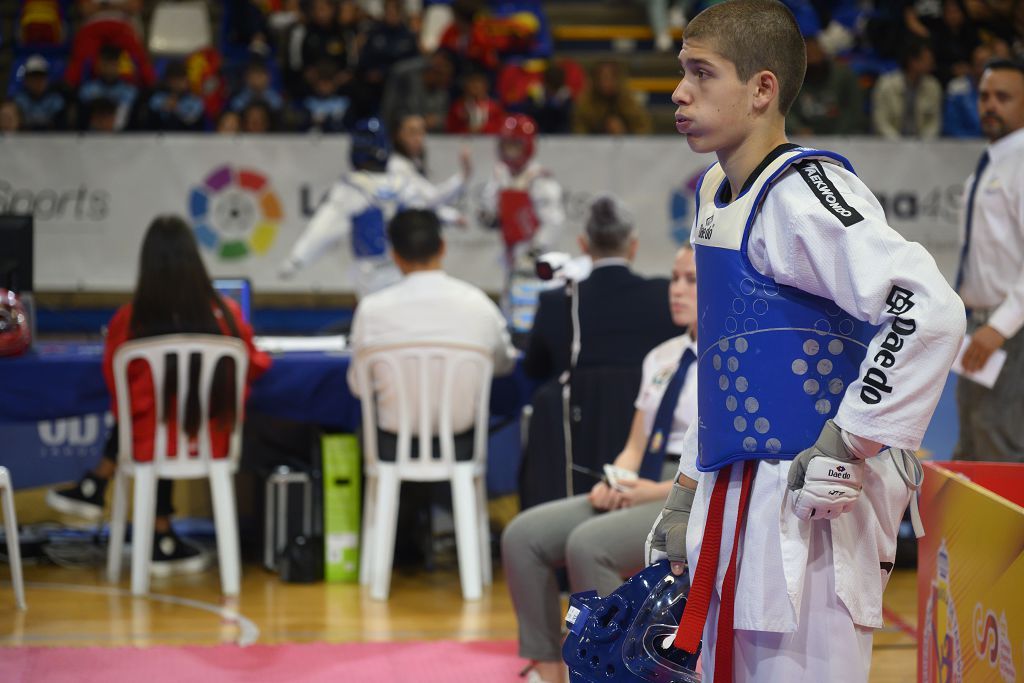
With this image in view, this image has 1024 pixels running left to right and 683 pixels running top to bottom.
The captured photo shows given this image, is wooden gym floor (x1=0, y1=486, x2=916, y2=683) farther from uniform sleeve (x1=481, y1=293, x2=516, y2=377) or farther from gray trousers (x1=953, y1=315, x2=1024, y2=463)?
uniform sleeve (x1=481, y1=293, x2=516, y2=377)

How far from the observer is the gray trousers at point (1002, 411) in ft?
15.4

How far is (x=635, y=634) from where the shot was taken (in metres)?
2.41

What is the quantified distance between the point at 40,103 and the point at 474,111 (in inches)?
139

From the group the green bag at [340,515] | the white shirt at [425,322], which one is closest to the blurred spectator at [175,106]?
the green bag at [340,515]

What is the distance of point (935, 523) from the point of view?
320 cm

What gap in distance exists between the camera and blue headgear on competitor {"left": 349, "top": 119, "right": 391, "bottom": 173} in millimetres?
7574

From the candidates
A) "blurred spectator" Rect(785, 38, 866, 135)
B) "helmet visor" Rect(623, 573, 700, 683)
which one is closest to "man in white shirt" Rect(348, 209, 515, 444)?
"helmet visor" Rect(623, 573, 700, 683)

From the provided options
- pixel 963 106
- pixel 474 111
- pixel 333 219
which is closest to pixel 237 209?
pixel 474 111

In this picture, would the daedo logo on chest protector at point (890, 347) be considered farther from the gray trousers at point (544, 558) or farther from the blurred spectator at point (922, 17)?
the blurred spectator at point (922, 17)

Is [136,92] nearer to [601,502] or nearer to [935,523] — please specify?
[601,502]

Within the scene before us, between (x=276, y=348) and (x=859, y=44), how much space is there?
8817 mm

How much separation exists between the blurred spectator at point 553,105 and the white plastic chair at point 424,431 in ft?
19.1

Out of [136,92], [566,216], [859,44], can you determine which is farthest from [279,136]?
[859,44]

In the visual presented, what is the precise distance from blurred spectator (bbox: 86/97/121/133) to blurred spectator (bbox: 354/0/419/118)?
2.14 meters
